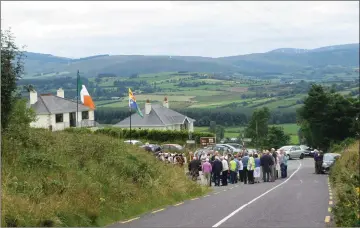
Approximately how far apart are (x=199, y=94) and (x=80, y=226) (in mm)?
139738

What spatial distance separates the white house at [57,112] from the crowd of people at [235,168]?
151 feet

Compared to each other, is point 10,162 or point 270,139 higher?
point 10,162

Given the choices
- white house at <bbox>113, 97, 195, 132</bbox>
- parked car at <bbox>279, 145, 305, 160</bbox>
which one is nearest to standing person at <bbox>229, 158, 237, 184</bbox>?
parked car at <bbox>279, 145, 305, 160</bbox>

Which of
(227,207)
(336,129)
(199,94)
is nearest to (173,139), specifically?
(336,129)

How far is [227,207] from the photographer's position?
20469mm

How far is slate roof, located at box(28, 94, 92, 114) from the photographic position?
3191 inches

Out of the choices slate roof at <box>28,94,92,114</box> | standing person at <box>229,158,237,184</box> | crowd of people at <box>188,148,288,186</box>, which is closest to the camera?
crowd of people at <box>188,148,288,186</box>

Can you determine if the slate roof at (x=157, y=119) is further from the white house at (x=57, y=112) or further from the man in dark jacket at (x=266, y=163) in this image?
the man in dark jacket at (x=266, y=163)

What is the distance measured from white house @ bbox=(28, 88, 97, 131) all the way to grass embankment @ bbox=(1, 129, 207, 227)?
184 ft

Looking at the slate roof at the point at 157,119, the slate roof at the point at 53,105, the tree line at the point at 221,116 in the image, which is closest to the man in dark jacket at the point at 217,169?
the slate roof at the point at 53,105

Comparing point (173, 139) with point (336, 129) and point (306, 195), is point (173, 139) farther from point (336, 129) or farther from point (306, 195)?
point (306, 195)

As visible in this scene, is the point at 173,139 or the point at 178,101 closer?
the point at 173,139

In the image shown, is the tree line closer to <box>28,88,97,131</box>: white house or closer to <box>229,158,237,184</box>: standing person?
<box>28,88,97,131</box>: white house

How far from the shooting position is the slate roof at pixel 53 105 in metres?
81.1
